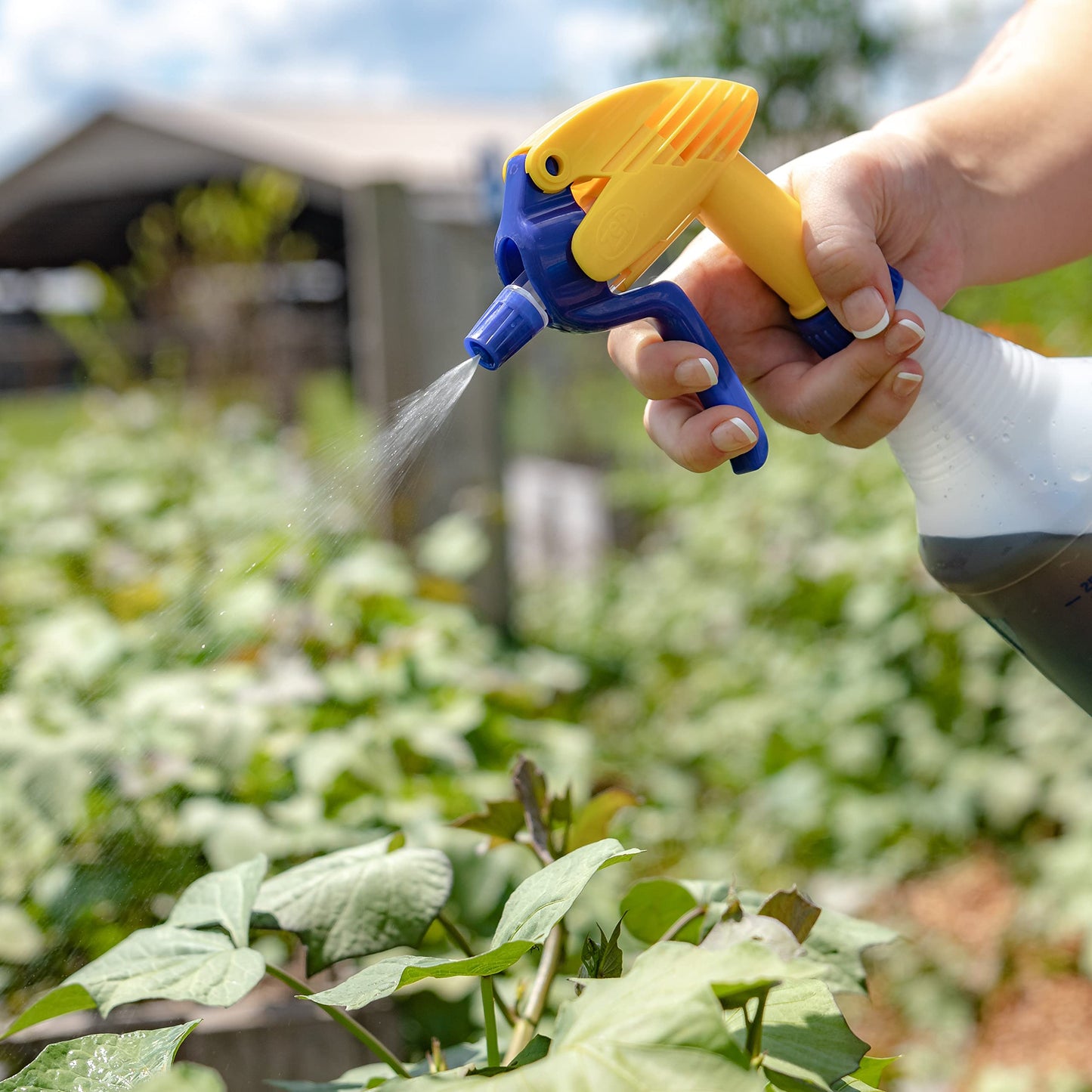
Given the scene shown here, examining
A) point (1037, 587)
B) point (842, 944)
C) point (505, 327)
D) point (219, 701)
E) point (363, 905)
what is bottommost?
point (219, 701)

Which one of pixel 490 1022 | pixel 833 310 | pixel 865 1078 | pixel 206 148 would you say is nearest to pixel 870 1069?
pixel 865 1078

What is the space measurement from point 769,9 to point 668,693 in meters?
11.9

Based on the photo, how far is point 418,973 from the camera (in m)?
0.55

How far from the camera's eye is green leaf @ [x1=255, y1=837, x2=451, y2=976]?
0.75m

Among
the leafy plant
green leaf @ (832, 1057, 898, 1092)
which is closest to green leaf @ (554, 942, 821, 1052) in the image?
the leafy plant

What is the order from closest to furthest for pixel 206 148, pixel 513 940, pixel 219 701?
pixel 513 940 → pixel 219 701 → pixel 206 148

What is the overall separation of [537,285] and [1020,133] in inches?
20.1

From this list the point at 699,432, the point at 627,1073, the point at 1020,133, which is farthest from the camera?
the point at 1020,133

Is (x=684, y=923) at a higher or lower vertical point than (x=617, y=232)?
lower

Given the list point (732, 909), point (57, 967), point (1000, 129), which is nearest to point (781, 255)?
point (1000, 129)

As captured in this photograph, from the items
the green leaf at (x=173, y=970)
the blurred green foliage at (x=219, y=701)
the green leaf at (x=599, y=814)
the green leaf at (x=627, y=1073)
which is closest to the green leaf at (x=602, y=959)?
the green leaf at (x=627, y=1073)

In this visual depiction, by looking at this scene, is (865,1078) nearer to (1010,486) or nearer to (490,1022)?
(490,1022)

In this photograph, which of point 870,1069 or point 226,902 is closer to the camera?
point 870,1069

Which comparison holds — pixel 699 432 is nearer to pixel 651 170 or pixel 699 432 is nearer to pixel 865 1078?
pixel 651 170
